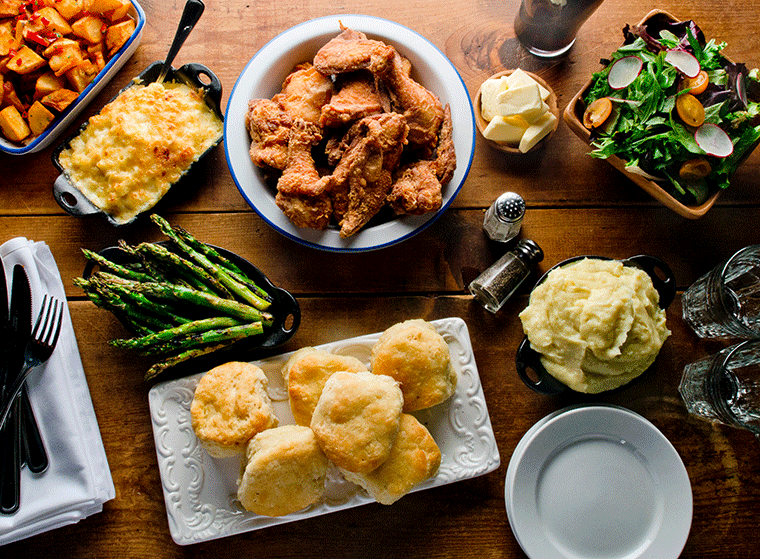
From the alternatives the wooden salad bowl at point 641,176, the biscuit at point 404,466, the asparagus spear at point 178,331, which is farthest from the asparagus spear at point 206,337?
the wooden salad bowl at point 641,176

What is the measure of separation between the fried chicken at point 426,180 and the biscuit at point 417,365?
589 millimetres

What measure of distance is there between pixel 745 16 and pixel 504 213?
1968 millimetres

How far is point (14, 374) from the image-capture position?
257 cm

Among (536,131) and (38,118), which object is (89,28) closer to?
(38,118)

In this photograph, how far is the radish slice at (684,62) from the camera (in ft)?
8.38

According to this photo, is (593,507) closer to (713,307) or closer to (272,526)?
(713,307)

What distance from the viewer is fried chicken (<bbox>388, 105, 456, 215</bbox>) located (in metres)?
2.49

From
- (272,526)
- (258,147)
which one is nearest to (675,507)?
(272,526)

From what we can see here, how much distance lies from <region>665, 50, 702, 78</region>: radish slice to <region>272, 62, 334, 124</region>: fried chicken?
5.43ft

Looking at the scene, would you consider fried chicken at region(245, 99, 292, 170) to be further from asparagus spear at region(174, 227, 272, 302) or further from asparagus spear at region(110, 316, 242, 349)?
asparagus spear at region(110, 316, 242, 349)

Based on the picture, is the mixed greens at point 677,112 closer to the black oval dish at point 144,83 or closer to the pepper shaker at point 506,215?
the pepper shaker at point 506,215

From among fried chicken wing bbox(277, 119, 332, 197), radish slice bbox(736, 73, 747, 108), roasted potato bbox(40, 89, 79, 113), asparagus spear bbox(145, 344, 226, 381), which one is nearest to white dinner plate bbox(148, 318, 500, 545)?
asparagus spear bbox(145, 344, 226, 381)

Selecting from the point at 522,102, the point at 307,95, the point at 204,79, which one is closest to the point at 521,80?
the point at 522,102

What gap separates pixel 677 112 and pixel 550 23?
0.79 metres
